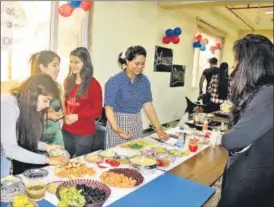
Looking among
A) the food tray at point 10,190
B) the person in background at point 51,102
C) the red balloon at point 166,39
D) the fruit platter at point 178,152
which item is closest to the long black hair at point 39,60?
the person in background at point 51,102

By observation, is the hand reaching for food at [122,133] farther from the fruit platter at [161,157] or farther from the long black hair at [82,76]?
the long black hair at [82,76]

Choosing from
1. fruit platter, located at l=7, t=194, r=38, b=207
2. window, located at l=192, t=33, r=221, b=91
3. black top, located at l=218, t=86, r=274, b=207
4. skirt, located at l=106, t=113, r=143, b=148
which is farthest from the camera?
window, located at l=192, t=33, r=221, b=91

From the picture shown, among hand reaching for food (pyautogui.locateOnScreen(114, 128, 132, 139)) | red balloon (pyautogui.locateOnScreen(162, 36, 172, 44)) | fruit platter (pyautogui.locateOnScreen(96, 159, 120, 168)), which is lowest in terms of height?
fruit platter (pyautogui.locateOnScreen(96, 159, 120, 168))

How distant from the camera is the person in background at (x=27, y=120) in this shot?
1.23 metres

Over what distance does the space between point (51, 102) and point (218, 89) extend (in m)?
3.36

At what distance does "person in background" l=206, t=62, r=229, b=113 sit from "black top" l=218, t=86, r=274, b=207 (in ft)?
10.5

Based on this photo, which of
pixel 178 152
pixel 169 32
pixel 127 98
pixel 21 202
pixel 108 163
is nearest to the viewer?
pixel 21 202

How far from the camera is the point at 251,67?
1.21 metres

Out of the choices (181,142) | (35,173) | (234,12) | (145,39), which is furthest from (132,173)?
(234,12)

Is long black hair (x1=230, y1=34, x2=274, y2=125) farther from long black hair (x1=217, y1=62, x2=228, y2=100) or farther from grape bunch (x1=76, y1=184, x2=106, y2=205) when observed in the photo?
long black hair (x1=217, y1=62, x2=228, y2=100)

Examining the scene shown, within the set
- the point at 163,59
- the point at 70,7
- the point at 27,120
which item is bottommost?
the point at 27,120

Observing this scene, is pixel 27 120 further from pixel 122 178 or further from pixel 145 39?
pixel 145 39

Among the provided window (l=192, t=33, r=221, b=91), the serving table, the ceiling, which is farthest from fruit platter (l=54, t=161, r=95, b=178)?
window (l=192, t=33, r=221, b=91)

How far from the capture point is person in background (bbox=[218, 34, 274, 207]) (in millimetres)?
1147
